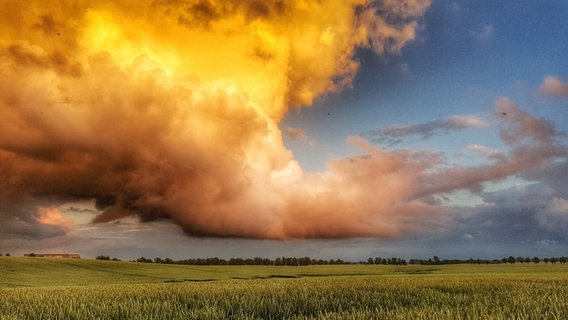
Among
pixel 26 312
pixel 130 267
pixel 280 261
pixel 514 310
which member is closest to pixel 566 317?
pixel 514 310

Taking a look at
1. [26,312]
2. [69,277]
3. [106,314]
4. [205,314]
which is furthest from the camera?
[69,277]

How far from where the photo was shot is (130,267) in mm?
69375

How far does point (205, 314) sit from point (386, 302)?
5163mm

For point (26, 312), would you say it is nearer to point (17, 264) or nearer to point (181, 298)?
point (181, 298)

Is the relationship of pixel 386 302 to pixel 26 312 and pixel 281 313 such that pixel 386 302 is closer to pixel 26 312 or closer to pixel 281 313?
pixel 281 313

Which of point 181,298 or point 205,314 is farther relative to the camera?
point 181,298

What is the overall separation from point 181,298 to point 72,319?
15.5ft

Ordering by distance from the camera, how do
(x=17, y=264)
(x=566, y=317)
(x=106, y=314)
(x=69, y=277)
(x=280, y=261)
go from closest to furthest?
(x=566, y=317) → (x=106, y=314) → (x=69, y=277) → (x=17, y=264) → (x=280, y=261)

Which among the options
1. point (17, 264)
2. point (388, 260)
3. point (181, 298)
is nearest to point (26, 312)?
point (181, 298)

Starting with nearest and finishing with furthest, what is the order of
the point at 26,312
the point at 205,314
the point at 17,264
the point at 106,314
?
the point at 205,314 → the point at 106,314 → the point at 26,312 → the point at 17,264

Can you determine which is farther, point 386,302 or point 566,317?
point 386,302

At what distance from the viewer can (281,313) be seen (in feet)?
32.5

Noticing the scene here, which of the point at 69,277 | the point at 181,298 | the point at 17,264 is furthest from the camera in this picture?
the point at 17,264

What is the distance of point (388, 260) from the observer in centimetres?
19400
